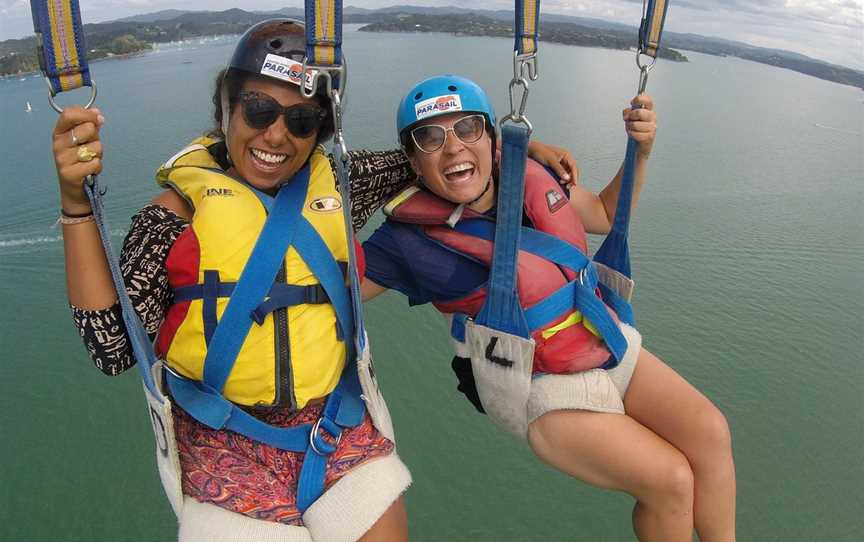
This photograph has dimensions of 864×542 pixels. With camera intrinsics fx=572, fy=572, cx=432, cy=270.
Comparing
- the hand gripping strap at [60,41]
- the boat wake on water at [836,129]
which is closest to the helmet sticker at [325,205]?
the hand gripping strap at [60,41]

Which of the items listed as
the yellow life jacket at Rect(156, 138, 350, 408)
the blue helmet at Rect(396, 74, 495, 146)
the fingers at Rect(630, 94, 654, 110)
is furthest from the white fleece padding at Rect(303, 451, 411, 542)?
the fingers at Rect(630, 94, 654, 110)

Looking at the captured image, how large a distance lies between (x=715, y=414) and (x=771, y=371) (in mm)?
3135

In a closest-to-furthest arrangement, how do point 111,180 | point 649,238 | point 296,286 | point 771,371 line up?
point 296,286
point 771,371
point 649,238
point 111,180

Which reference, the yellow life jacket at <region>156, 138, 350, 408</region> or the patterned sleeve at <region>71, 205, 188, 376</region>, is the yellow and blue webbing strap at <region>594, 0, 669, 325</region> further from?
the patterned sleeve at <region>71, 205, 188, 376</region>

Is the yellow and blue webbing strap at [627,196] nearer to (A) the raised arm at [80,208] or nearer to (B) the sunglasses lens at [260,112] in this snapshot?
(B) the sunglasses lens at [260,112]

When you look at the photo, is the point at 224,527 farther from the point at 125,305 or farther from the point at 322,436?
the point at 125,305

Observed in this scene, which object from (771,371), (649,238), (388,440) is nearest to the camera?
(388,440)

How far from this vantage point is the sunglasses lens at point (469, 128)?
6.40 ft

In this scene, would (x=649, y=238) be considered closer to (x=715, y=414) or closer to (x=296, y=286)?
(x=715, y=414)

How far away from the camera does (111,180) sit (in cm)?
844

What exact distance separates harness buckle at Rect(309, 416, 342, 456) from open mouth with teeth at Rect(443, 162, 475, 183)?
2.95 feet

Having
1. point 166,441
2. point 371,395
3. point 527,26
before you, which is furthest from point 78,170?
point 527,26

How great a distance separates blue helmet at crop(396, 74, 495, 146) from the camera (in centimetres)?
193

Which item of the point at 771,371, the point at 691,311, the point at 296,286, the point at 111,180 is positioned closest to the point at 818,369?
the point at 771,371
